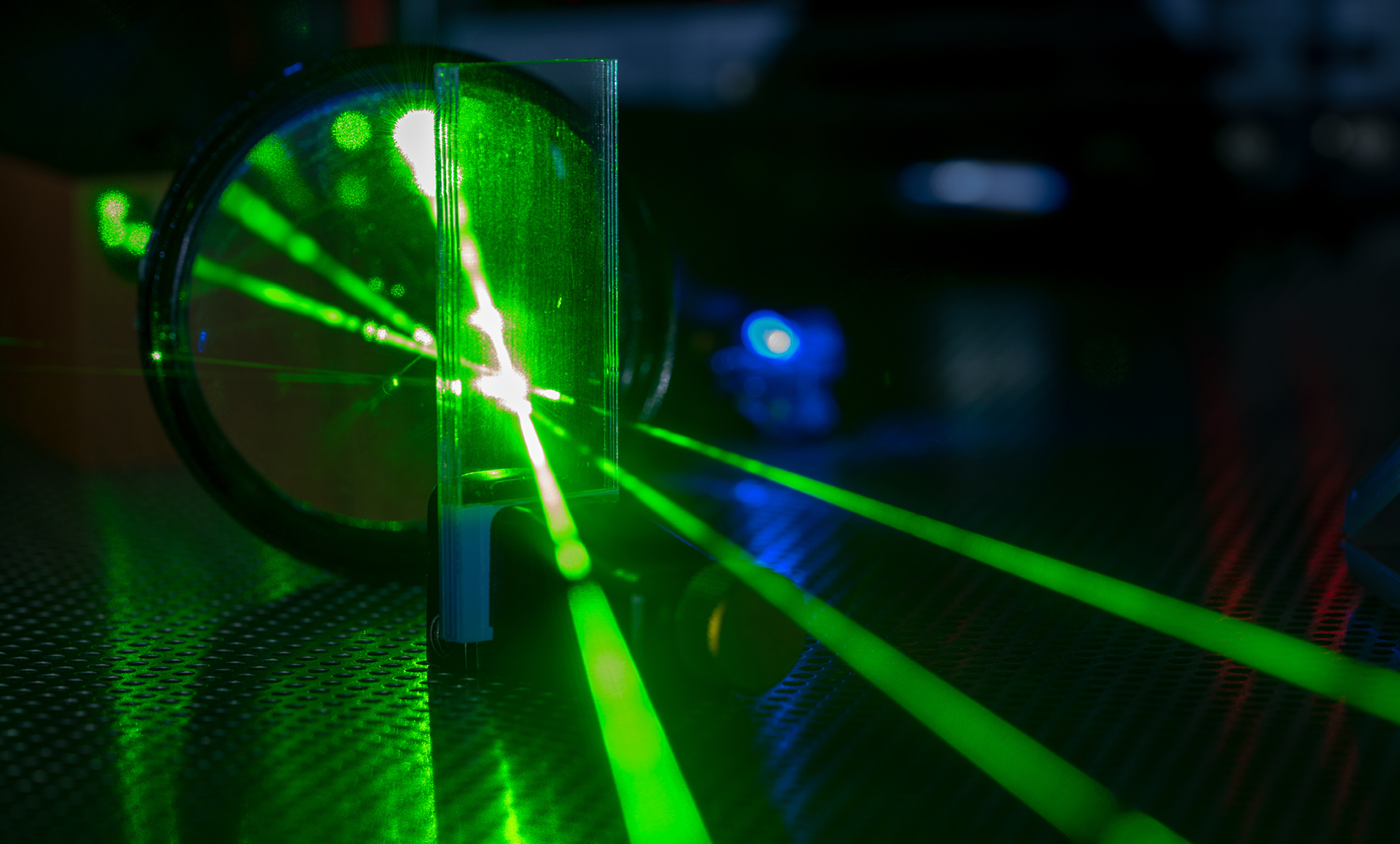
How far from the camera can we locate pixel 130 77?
61.8 inches

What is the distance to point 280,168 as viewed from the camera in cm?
97

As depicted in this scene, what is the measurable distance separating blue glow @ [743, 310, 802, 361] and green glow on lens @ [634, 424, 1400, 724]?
18.5 inches

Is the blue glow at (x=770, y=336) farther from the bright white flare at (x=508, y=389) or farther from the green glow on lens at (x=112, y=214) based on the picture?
the bright white flare at (x=508, y=389)

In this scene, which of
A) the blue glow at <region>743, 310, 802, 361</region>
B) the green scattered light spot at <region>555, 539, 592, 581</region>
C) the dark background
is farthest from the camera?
the dark background

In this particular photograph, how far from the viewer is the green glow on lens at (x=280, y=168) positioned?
96 cm

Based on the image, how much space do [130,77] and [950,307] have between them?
2794 millimetres

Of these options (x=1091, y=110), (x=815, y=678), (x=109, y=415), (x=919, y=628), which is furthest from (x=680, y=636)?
(x=1091, y=110)

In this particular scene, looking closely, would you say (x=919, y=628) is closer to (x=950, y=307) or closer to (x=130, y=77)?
(x=130, y=77)

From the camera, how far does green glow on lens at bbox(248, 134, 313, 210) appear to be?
96 cm

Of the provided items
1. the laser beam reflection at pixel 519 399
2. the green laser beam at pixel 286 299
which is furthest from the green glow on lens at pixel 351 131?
the laser beam reflection at pixel 519 399

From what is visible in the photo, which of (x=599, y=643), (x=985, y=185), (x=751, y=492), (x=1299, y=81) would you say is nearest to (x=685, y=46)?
(x=985, y=185)

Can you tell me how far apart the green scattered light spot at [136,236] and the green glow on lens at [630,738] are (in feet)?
3.50

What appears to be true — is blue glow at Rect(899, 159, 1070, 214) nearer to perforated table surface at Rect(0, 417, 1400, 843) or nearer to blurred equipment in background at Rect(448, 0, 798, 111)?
blurred equipment in background at Rect(448, 0, 798, 111)

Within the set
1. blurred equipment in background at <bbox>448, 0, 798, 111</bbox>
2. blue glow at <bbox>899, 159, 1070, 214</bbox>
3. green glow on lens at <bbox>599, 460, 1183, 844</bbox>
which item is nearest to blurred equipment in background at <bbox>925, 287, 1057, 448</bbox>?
green glow on lens at <bbox>599, 460, 1183, 844</bbox>
